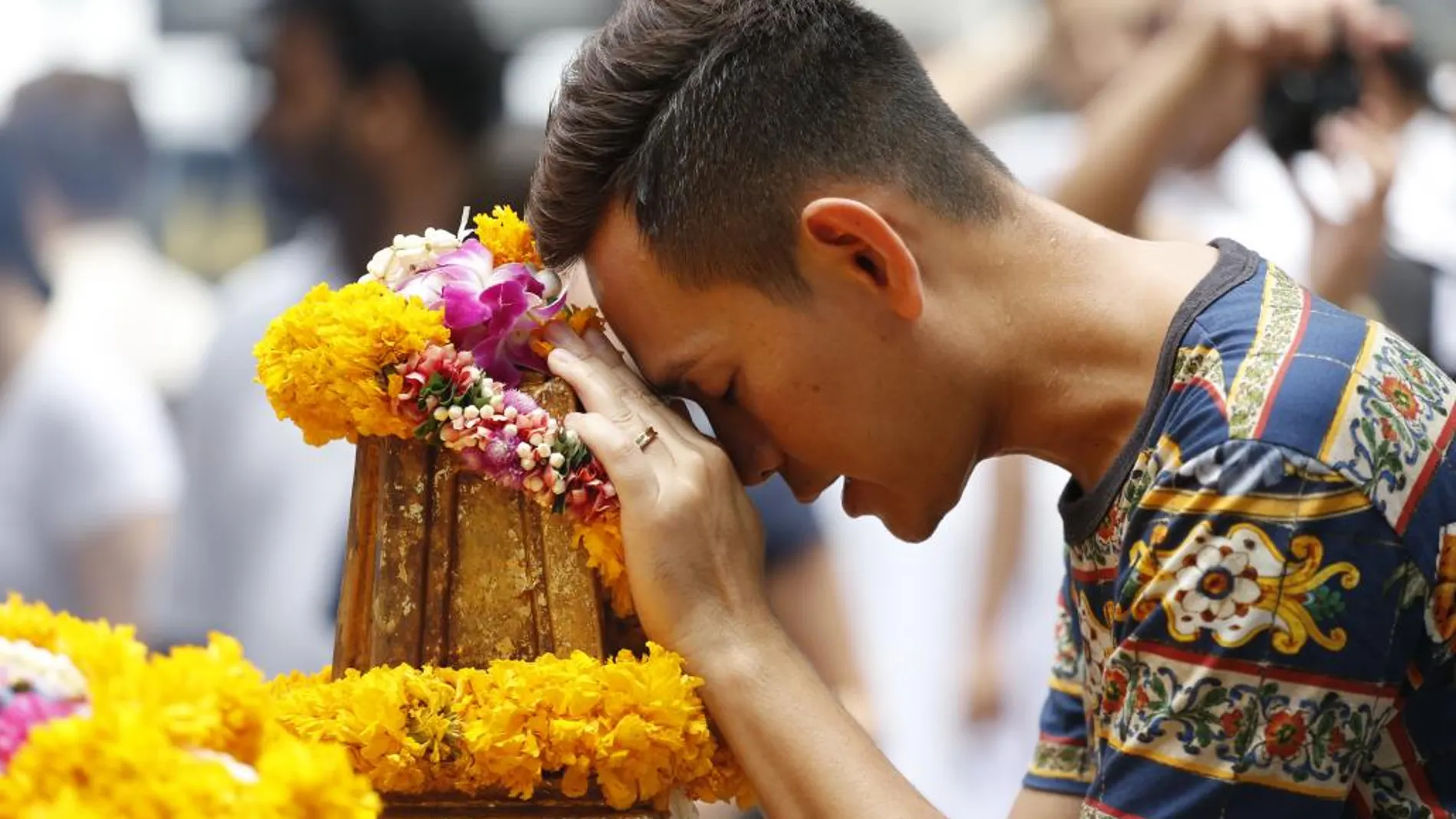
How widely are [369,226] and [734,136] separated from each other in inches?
79.0

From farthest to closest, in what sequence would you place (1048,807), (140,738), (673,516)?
(1048,807) → (673,516) → (140,738)

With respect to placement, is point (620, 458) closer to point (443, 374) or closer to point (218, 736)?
point (443, 374)

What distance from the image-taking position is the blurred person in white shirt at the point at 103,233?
4.35 metres

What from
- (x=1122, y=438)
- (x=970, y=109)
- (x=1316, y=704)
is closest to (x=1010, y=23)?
(x=970, y=109)

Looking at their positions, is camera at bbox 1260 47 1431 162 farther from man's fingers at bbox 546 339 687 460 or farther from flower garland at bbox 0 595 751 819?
flower garland at bbox 0 595 751 819

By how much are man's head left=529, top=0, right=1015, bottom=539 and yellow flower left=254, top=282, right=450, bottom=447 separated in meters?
0.25

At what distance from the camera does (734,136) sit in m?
1.88

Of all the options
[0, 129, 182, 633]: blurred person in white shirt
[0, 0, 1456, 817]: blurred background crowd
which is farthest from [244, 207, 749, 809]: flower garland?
[0, 129, 182, 633]: blurred person in white shirt

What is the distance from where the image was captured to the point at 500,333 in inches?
73.7

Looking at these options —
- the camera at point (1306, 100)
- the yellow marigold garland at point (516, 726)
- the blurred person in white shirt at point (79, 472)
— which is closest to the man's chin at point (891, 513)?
the yellow marigold garland at point (516, 726)

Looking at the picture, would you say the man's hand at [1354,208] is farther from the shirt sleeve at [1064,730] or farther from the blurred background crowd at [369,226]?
the shirt sleeve at [1064,730]

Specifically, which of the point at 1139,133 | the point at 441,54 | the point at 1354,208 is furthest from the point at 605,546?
the point at 1354,208

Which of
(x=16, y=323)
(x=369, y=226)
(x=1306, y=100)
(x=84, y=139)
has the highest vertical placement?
(x=84, y=139)

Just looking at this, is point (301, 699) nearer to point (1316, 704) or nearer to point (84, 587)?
point (1316, 704)
